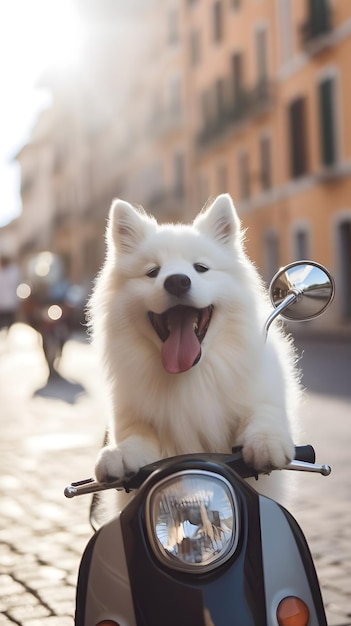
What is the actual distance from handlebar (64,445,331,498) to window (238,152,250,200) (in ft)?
116

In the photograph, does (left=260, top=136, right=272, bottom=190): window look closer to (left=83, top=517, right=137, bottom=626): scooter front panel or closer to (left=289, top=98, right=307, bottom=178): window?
(left=289, top=98, right=307, bottom=178): window

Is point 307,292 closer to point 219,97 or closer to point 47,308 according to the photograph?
point 47,308

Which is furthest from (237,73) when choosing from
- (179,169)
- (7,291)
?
(7,291)

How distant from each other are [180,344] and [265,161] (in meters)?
34.0

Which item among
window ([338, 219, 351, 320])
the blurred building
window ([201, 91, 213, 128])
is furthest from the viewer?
window ([201, 91, 213, 128])

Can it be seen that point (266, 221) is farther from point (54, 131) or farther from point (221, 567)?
point (54, 131)

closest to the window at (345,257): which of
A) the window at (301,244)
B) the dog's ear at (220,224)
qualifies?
the window at (301,244)

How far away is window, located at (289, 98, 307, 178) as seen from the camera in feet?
105

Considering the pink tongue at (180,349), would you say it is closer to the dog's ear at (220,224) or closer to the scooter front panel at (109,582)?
the dog's ear at (220,224)

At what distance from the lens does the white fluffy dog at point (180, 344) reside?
2.53 m

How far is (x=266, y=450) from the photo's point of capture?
89.5 inches

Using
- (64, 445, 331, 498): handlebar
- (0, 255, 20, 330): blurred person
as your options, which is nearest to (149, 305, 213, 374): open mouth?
(64, 445, 331, 498): handlebar

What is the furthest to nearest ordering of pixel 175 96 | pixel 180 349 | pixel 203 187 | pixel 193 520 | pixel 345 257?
1. pixel 175 96
2. pixel 203 187
3. pixel 345 257
4. pixel 180 349
5. pixel 193 520

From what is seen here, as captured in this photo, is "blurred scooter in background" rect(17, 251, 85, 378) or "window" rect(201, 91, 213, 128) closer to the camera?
"blurred scooter in background" rect(17, 251, 85, 378)
